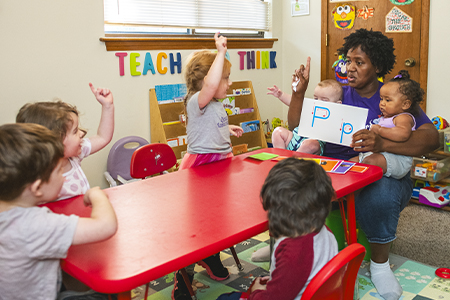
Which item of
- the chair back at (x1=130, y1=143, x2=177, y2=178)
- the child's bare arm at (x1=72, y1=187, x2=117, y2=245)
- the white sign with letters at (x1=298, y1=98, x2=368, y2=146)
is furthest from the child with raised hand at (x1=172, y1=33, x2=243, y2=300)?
the child's bare arm at (x1=72, y1=187, x2=117, y2=245)

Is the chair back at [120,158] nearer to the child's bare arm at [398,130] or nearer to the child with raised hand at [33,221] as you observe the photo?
the child's bare arm at [398,130]

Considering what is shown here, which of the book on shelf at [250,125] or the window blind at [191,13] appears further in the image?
the book on shelf at [250,125]

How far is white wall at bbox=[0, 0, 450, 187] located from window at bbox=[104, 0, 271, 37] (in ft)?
0.78

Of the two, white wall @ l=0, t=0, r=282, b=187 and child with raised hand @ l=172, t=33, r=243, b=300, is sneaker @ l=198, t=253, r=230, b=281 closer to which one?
child with raised hand @ l=172, t=33, r=243, b=300

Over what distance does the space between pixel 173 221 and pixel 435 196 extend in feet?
8.71

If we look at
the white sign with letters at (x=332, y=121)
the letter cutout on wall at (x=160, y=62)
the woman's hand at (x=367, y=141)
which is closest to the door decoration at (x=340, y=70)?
the letter cutout on wall at (x=160, y=62)

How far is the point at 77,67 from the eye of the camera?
125 inches

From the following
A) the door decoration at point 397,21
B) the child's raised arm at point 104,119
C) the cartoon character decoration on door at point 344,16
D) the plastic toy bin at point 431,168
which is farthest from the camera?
the cartoon character decoration on door at point 344,16

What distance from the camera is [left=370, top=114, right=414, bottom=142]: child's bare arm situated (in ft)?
6.72

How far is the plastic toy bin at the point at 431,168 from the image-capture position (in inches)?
127

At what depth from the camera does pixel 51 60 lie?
3.06m

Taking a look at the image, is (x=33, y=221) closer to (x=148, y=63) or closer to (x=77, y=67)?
(x=77, y=67)

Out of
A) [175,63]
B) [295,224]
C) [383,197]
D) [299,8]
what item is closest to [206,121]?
[383,197]

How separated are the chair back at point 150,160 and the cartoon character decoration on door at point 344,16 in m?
2.70
